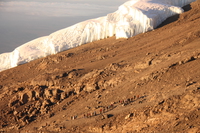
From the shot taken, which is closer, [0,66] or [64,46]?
[64,46]

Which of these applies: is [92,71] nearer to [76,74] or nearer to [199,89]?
[76,74]

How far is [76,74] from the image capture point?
13.1 meters

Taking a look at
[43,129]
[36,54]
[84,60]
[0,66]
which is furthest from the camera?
[0,66]

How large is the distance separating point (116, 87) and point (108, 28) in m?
6.00

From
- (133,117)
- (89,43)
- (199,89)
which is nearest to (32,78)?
(89,43)

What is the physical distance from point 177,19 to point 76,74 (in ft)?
19.5

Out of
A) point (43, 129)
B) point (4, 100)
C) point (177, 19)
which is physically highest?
point (177, 19)

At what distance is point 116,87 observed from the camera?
11.5 meters

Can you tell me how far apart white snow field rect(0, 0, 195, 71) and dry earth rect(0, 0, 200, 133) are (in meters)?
0.47

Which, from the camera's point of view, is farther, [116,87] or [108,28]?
[108,28]

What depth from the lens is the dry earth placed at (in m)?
8.99

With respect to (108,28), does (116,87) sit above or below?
below

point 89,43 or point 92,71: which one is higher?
point 89,43

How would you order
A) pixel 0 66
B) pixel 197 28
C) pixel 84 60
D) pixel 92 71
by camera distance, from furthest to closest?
1. pixel 0 66
2. pixel 84 60
3. pixel 197 28
4. pixel 92 71
